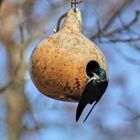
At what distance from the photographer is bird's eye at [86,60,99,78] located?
252 centimetres

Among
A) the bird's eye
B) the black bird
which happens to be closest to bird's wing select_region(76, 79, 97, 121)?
the black bird

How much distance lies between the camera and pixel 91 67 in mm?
2537

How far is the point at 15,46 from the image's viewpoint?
787 centimetres

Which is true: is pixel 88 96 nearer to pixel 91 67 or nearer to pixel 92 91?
pixel 92 91

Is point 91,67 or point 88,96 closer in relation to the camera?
point 88,96

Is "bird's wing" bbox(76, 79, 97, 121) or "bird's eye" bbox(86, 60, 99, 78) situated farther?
"bird's eye" bbox(86, 60, 99, 78)

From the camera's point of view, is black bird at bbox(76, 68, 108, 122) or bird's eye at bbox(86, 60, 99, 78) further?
bird's eye at bbox(86, 60, 99, 78)

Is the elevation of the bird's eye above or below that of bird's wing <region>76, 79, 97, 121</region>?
above

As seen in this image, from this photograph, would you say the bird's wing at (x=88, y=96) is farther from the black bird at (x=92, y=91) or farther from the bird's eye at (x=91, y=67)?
the bird's eye at (x=91, y=67)

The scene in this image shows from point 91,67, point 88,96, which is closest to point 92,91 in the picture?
point 88,96

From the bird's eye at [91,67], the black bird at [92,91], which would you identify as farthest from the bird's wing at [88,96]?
the bird's eye at [91,67]

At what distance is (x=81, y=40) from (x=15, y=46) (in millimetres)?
5387

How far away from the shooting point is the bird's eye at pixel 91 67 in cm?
252

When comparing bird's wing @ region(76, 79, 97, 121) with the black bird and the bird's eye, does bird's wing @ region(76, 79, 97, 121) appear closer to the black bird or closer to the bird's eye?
the black bird
